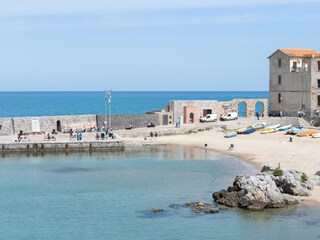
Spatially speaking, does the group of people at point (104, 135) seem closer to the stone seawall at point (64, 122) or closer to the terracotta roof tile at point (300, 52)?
the stone seawall at point (64, 122)

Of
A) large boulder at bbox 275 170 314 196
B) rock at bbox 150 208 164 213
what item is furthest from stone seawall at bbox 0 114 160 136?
large boulder at bbox 275 170 314 196

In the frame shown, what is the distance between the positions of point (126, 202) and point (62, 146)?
2295cm

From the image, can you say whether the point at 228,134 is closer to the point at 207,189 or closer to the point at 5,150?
the point at 5,150

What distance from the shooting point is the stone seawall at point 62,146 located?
58.5m


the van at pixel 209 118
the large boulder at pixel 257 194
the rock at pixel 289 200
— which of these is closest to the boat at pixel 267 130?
the van at pixel 209 118

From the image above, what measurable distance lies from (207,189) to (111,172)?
9.97 meters

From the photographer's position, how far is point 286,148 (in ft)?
185

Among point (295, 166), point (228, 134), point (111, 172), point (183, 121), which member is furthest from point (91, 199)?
point (183, 121)

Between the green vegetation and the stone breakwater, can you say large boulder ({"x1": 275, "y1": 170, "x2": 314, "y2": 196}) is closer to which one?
the stone breakwater

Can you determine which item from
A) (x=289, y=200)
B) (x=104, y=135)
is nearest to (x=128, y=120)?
(x=104, y=135)

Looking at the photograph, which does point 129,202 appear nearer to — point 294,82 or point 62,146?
point 62,146

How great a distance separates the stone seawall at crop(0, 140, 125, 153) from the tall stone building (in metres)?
23.0

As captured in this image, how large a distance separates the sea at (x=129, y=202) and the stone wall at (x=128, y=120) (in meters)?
14.3

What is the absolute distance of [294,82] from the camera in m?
73.9
